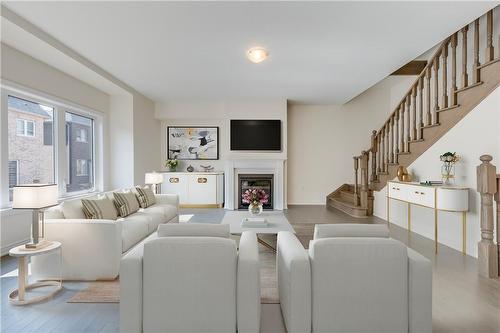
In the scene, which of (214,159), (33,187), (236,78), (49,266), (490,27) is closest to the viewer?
(33,187)

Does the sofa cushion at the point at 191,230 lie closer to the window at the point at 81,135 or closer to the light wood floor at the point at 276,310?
the light wood floor at the point at 276,310

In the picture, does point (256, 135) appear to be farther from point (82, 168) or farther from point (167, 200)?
point (82, 168)

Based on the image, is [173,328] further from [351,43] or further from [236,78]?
[236,78]

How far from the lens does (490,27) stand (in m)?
3.60

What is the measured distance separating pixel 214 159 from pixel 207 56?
13.2 ft

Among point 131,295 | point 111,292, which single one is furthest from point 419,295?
point 111,292

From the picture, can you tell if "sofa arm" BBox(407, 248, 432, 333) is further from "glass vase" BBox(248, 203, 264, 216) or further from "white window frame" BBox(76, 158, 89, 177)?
"white window frame" BBox(76, 158, 89, 177)

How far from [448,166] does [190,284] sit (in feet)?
12.8

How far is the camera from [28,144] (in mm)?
4387

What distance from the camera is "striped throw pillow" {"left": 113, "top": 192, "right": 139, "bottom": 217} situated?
13.7 ft

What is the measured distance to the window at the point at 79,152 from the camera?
5453 mm

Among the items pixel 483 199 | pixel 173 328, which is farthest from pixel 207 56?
pixel 483 199

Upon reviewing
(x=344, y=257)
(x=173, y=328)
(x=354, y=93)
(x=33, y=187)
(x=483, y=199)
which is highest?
(x=354, y=93)

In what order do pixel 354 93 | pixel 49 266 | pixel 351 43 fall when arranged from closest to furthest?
pixel 49 266, pixel 351 43, pixel 354 93
